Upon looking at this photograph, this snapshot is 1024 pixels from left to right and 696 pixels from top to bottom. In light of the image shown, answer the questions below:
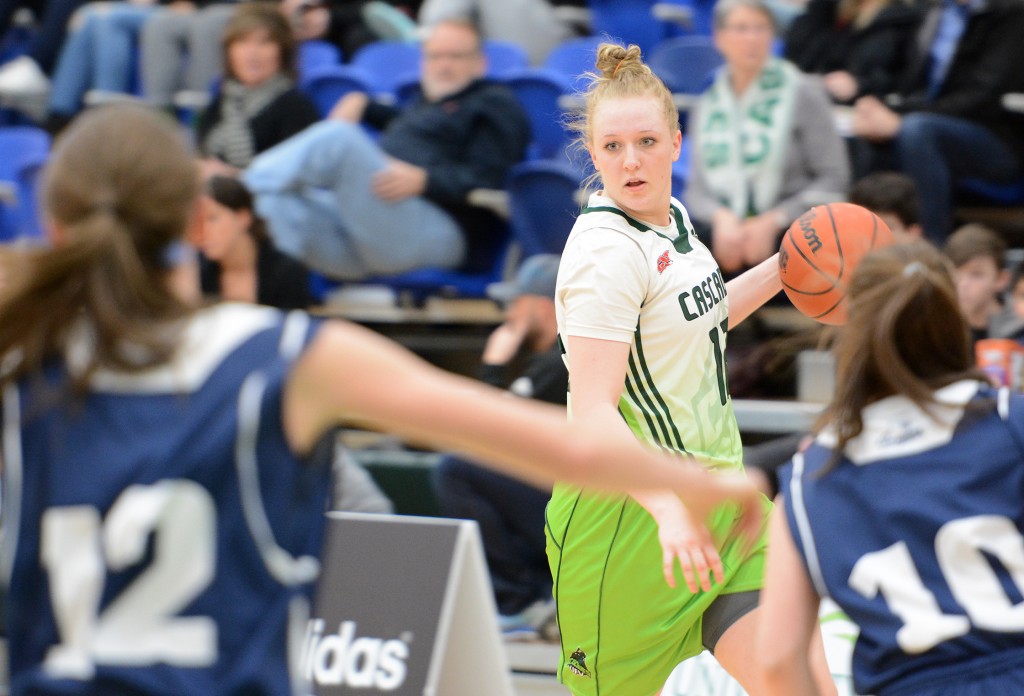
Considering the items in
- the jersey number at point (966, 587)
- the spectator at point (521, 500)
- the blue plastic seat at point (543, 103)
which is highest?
the jersey number at point (966, 587)

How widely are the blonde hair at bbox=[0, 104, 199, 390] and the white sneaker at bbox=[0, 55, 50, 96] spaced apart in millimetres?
8458

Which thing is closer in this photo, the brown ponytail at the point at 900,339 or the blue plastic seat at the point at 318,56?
the brown ponytail at the point at 900,339

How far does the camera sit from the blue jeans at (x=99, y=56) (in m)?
9.32

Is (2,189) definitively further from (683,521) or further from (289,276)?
(683,521)

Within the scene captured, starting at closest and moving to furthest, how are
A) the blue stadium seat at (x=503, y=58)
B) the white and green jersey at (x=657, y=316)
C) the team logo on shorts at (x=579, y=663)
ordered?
the white and green jersey at (x=657, y=316) < the team logo on shorts at (x=579, y=663) < the blue stadium seat at (x=503, y=58)

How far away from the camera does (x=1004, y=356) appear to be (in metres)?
5.60

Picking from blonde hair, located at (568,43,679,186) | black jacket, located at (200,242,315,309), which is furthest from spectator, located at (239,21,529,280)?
blonde hair, located at (568,43,679,186)

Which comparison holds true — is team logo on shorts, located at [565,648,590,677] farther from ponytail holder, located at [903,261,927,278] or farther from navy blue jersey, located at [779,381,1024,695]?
ponytail holder, located at [903,261,927,278]

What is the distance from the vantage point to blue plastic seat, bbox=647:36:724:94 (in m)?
7.65

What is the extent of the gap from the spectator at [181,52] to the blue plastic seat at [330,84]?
2.34ft

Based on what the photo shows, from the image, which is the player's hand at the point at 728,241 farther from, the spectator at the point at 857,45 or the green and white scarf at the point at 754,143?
the spectator at the point at 857,45

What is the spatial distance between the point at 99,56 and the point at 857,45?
4986 millimetres

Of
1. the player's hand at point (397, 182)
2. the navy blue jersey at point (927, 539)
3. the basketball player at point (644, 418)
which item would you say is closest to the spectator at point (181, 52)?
the player's hand at point (397, 182)

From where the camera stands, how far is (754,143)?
6555mm
